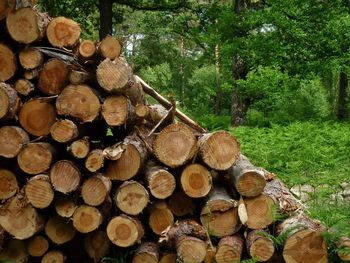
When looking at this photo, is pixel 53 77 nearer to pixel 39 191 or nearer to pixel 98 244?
pixel 39 191

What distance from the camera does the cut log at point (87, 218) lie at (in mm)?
4992

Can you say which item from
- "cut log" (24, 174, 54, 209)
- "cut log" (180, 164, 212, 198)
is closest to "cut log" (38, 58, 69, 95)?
"cut log" (24, 174, 54, 209)

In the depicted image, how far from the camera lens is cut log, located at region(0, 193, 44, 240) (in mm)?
5105

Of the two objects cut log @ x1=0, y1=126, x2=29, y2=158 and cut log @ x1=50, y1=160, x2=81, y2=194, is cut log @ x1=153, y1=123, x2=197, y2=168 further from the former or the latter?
cut log @ x1=0, y1=126, x2=29, y2=158

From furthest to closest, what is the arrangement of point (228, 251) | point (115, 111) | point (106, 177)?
point (115, 111)
point (106, 177)
point (228, 251)

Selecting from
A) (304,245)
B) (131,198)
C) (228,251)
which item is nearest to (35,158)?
(131,198)

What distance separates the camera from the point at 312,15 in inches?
500

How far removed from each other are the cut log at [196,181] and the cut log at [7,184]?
169cm

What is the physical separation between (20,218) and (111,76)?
1657 mm

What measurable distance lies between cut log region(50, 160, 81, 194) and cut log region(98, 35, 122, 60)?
116 centimetres

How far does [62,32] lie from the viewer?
220 inches

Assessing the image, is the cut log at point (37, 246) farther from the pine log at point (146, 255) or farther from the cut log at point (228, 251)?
the cut log at point (228, 251)

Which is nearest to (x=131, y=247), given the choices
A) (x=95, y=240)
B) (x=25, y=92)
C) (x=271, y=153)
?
(x=95, y=240)

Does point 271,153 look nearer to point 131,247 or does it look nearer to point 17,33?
point 131,247
